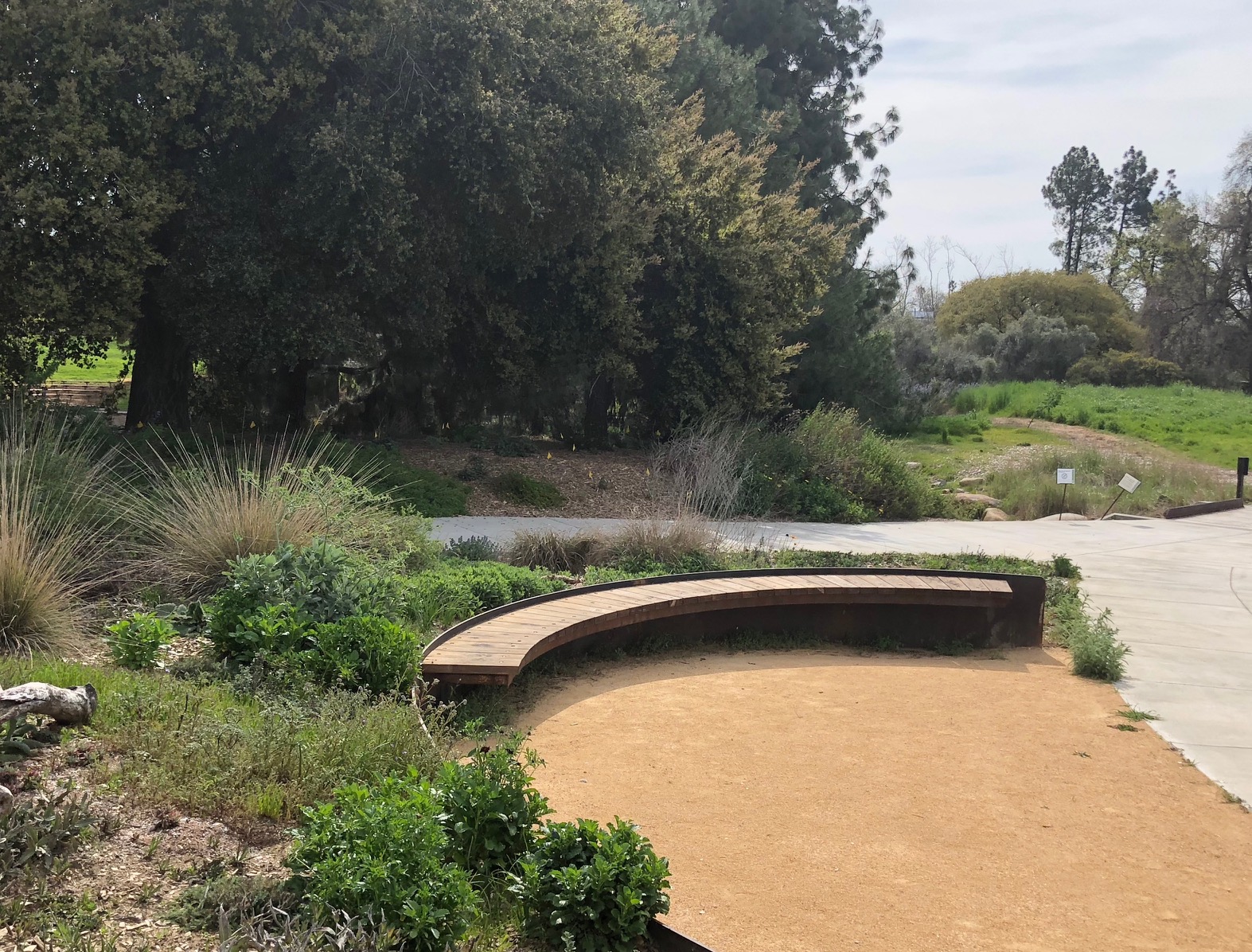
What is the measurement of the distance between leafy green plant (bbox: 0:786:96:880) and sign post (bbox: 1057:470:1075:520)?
13.1m

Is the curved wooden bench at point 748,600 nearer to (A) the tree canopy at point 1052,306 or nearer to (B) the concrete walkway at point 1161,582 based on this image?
(B) the concrete walkway at point 1161,582

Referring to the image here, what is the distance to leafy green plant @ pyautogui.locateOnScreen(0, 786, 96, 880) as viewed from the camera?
2.74 meters

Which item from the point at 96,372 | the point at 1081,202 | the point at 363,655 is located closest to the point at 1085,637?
the point at 363,655

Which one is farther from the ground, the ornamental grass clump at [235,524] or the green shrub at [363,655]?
the ornamental grass clump at [235,524]

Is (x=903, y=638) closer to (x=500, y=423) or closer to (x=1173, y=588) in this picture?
(x=1173, y=588)

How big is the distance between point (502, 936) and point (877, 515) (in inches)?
453

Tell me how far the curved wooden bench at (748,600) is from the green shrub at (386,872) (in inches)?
108

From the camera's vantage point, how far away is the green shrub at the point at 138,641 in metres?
4.76

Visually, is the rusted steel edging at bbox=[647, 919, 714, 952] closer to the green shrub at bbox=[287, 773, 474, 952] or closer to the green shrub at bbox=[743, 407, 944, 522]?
the green shrub at bbox=[287, 773, 474, 952]

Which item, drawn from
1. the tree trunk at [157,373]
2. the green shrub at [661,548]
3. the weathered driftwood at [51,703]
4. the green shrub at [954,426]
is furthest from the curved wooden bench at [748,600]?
the green shrub at [954,426]

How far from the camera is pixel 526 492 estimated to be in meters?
12.7

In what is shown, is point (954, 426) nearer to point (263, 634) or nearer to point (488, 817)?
point (263, 634)

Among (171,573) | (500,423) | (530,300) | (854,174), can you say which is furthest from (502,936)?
(854,174)

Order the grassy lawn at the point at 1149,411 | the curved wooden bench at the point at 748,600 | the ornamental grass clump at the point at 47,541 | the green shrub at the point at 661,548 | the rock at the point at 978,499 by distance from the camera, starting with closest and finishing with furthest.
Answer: the ornamental grass clump at the point at 47,541
the curved wooden bench at the point at 748,600
the green shrub at the point at 661,548
the rock at the point at 978,499
the grassy lawn at the point at 1149,411
